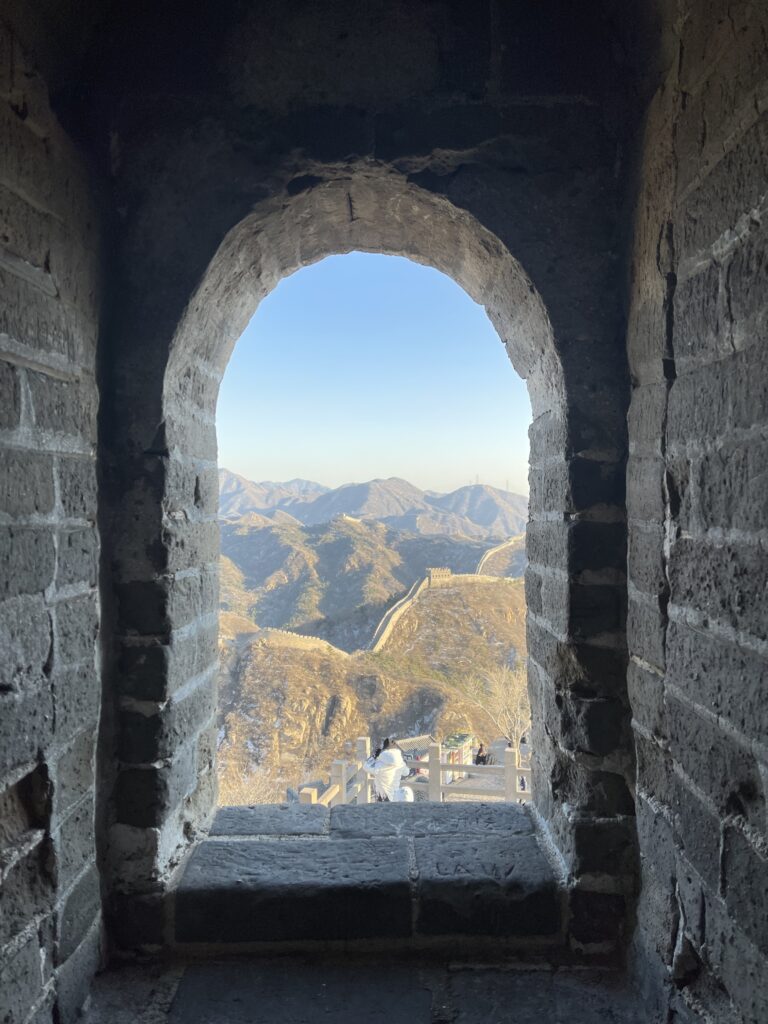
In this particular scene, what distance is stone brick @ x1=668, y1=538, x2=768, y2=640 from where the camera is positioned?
42.3 inches

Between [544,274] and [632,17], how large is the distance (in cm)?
60

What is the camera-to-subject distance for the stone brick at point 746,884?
1.05 metres

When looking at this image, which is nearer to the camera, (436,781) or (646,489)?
(646,489)

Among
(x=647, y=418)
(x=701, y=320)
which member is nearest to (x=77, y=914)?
(x=647, y=418)

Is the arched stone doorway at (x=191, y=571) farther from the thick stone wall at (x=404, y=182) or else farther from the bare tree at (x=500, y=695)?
the bare tree at (x=500, y=695)

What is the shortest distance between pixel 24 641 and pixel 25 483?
313 millimetres

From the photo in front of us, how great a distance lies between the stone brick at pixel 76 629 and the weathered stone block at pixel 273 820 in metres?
0.77

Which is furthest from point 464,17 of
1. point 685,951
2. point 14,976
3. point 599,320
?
point 14,976

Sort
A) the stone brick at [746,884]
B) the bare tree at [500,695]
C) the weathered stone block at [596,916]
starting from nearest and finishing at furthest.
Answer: the stone brick at [746,884], the weathered stone block at [596,916], the bare tree at [500,695]

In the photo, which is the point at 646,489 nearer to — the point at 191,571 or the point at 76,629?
the point at 191,571

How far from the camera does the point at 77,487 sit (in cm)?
155

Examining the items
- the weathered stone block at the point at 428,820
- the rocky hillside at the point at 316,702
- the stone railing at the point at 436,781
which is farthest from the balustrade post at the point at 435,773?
the rocky hillside at the point at 316,702

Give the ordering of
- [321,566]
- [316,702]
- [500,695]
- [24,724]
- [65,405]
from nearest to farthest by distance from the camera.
→ [24,724] → [65,405] → [500,695] → [316,702] → [321,566]

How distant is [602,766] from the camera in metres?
1.68
